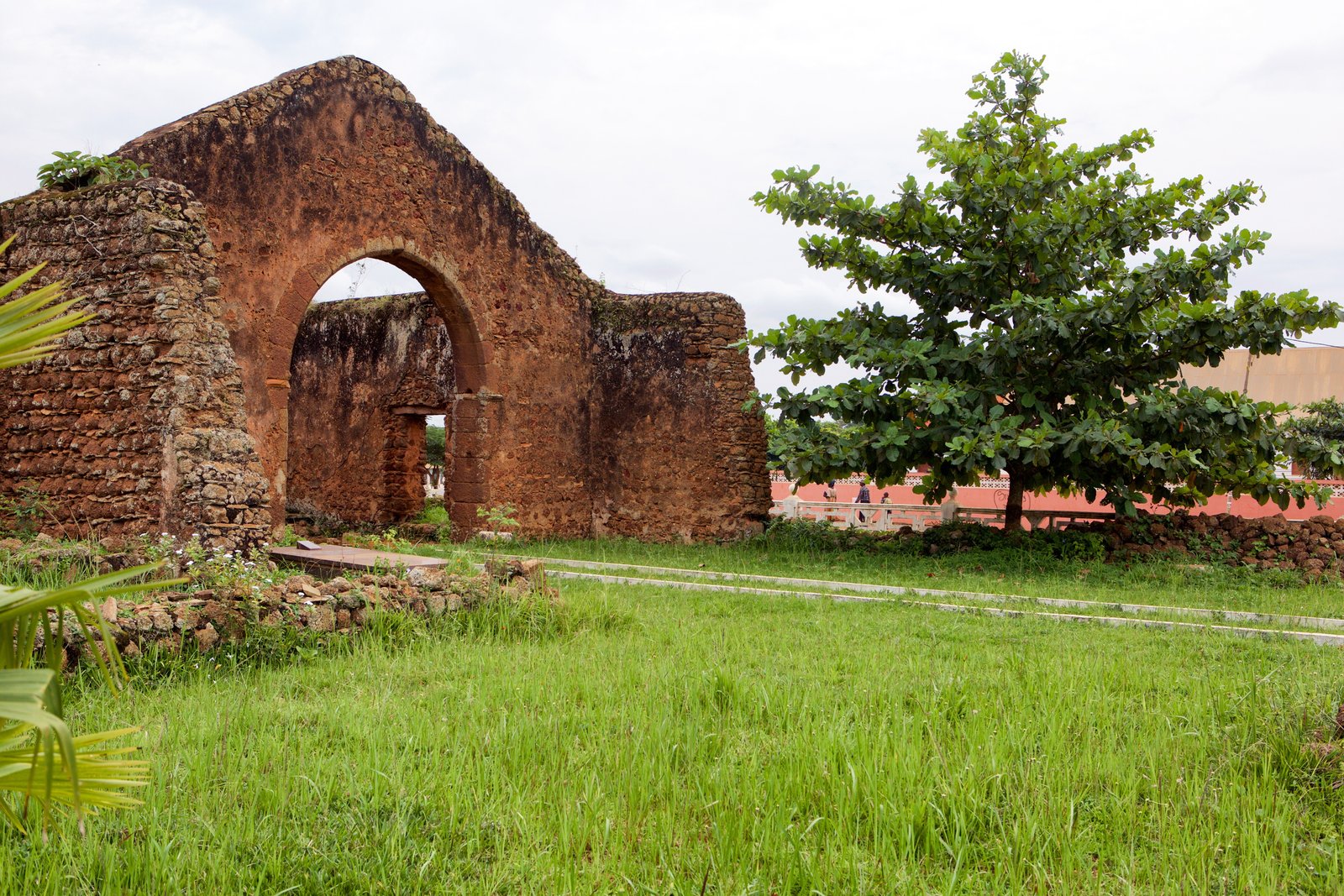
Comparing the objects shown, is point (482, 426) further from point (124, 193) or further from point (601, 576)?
point (124, 193)

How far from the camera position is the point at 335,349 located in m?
15.1

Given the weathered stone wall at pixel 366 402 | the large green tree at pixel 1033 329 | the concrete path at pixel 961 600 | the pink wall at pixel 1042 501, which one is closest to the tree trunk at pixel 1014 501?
the large green tree at pixel 1033 329

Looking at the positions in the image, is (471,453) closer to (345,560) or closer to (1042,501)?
(345,560)

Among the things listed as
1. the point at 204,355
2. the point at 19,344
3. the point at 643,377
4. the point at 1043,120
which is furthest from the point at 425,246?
the point at 19,344

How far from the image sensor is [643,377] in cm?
1277

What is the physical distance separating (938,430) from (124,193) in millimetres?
7030

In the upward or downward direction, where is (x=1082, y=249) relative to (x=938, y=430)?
upward

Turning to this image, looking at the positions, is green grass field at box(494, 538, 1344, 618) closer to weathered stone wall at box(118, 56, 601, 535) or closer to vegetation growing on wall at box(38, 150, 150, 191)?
weathered stone wall at box(118, 56, 601, 535)

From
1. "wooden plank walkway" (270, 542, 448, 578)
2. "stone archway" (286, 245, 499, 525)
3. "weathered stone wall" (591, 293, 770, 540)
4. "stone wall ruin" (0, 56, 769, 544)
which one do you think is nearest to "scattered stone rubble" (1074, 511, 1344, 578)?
"weathered stone wall" (591, 293, 770, 540)

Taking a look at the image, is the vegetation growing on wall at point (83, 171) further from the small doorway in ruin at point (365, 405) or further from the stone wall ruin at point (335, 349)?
the small doorway in ruin at point (365, 405)

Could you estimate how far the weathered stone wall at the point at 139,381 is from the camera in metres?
7.13

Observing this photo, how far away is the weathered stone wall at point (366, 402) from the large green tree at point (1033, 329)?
6.02m

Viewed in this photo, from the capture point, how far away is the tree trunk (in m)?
10.4

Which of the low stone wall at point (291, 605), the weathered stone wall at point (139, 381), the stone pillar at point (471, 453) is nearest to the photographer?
the low stone wall at point (291, 605)
